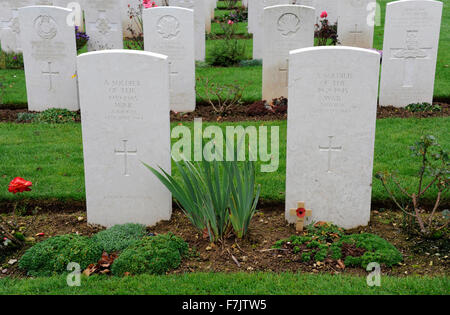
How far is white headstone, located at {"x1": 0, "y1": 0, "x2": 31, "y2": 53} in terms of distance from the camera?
1197 cm

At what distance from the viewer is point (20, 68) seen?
11.5 m

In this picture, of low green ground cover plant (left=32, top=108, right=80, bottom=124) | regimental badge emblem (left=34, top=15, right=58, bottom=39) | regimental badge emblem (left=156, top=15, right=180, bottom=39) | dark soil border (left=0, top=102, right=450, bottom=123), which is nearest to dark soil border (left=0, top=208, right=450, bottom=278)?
dark soil border (left=0, top=102, right=450, bottom=123)

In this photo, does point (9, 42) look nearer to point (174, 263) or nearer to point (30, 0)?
point (30, 0)

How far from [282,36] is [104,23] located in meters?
5.18

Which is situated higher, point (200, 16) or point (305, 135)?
point (200, 16)

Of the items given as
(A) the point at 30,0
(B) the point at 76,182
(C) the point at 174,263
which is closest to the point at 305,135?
(C) the point at 174,263

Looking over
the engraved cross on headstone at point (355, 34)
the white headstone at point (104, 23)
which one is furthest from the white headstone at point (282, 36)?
the white headstone at point (104, 23)

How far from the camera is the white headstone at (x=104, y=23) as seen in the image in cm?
1155

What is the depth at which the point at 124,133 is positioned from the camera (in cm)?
459

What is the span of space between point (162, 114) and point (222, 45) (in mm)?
7505

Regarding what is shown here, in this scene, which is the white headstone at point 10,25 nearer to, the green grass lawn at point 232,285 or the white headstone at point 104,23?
the white headstone at point 104,23

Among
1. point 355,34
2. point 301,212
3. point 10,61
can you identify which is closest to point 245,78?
point 355,34

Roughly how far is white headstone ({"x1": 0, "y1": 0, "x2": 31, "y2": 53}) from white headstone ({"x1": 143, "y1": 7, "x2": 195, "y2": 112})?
17.7 ft

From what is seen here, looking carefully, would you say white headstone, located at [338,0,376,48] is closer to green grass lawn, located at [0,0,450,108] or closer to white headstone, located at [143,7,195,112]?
green grass lawn, located at [0,0,450,108]
